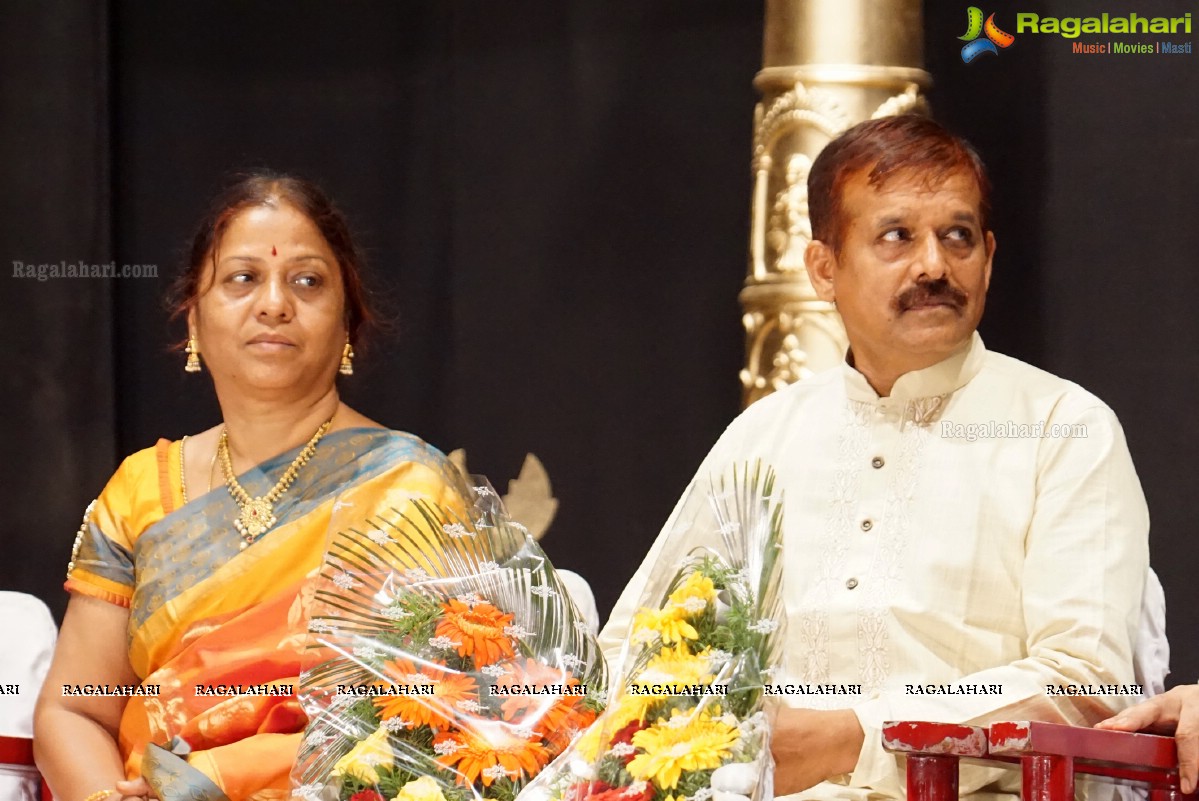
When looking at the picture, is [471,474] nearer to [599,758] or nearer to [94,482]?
[94,482]

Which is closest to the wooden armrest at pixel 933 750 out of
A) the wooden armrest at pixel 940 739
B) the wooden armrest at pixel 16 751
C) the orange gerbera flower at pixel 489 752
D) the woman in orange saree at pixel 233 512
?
the wooden armrest at pixel 940 739

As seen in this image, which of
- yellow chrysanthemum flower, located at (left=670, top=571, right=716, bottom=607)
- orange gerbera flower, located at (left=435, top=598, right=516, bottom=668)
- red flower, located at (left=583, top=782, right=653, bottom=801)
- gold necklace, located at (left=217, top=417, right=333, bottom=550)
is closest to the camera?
red flower, located at (left=583, top=782, right=653, bottom=801)

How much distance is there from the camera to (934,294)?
8.59 feet

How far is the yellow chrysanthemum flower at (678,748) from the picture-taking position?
177 centimetres

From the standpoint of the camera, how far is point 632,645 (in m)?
1.89

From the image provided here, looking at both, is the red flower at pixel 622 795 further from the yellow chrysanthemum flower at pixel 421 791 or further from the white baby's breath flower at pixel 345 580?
the white baby's breath flower at pixel 345 580

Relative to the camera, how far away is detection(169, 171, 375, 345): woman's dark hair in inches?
117

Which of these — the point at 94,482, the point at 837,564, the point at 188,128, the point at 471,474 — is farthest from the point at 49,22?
the point at 837,564

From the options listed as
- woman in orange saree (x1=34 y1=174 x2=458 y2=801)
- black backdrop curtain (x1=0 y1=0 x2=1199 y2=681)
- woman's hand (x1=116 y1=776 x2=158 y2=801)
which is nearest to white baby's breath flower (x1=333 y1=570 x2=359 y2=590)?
woman in orange saree (x1=34 y1=174 x2=458 y2=801)

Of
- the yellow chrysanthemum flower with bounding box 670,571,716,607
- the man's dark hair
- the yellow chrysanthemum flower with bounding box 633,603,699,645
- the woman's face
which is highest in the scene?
the man's dark hair

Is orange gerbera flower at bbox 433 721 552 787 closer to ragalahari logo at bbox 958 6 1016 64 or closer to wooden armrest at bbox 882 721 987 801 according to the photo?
wooden armrest at bbox 882 721 987 801

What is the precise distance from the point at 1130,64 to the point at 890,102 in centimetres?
41

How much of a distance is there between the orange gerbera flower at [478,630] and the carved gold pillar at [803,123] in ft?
3.51

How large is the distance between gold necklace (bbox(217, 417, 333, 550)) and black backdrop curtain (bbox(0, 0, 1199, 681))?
41 cm
